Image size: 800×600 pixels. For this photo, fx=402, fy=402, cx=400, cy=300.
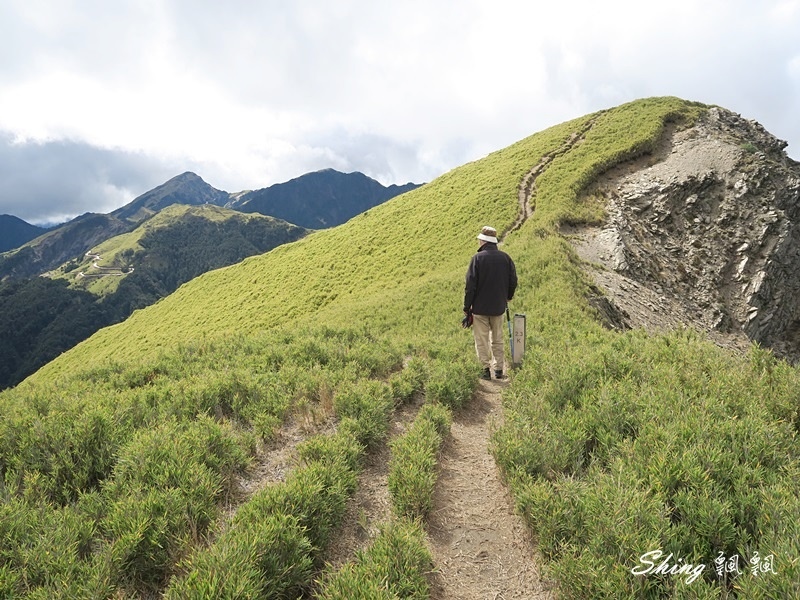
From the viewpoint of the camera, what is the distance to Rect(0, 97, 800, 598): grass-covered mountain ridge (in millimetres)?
3688

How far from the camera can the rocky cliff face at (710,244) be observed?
25.5 meters

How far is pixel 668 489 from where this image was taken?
4.45 meters

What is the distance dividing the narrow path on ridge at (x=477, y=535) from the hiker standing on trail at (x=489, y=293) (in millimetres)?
3856

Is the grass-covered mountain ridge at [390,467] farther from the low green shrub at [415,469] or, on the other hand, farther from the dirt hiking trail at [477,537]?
the dirt hiking trail at [477,537]

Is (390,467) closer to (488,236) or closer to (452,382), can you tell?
(452,382)

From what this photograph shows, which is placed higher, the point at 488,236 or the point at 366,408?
the point at 488,236

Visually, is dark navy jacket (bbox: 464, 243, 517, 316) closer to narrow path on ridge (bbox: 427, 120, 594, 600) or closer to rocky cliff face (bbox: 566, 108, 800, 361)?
narrow path on ridge (bbox: 427, 120, 594, 600)

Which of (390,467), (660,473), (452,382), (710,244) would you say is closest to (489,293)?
(452,382)

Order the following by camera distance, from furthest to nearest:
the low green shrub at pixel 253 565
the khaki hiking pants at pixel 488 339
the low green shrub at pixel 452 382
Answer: the khaki hiking pants at pixel 488 339
the low green shrub at pixel 452 382
the low green shrub at pixel 253 565

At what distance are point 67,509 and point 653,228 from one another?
35.3 metres

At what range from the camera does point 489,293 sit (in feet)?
35.9

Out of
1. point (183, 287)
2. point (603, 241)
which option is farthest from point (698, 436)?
point (183, 287)

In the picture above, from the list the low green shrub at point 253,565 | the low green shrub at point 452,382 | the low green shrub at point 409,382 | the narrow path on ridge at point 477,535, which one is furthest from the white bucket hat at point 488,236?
the low green shrub at point 253,565

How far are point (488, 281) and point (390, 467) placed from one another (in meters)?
6.26
